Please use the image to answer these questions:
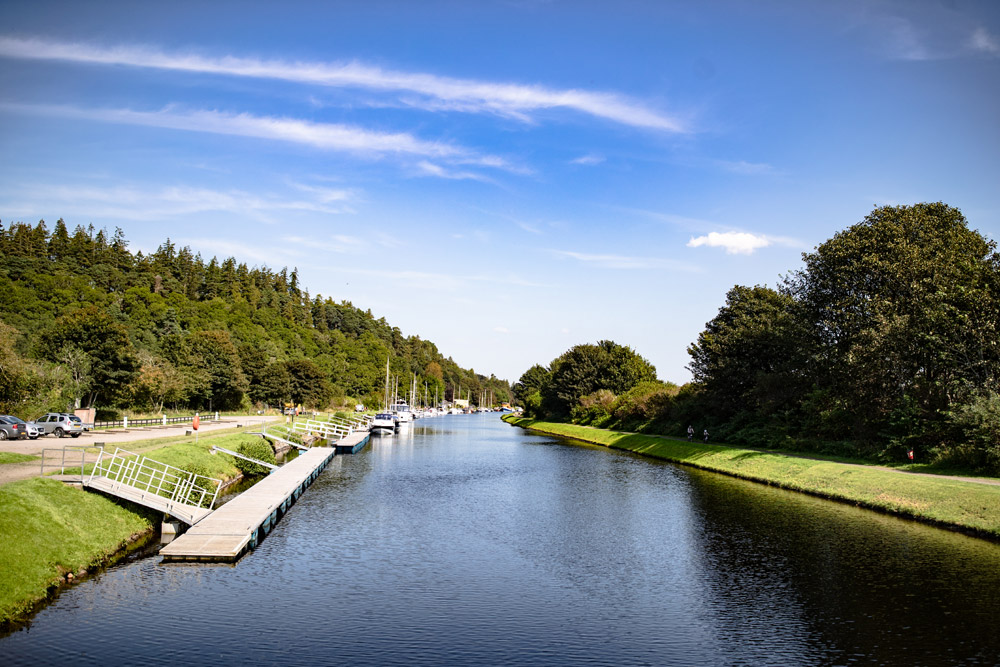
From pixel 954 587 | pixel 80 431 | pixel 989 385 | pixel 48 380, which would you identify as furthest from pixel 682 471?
pixel 48 380

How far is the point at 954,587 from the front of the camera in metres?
20.1

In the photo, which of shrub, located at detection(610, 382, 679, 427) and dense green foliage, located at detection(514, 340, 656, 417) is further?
dense green foliage, located at detection(514, 340, 656, 417)

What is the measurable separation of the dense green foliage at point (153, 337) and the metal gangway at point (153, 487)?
30.9 metres

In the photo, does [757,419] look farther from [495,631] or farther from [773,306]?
[495,631]

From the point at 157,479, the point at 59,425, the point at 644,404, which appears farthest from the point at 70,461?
the point at 644,404

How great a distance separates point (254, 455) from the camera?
4309cm

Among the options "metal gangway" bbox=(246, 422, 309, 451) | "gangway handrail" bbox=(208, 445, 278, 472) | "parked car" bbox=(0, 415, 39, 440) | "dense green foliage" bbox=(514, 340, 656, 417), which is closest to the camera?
"gangway handrail" bbox=(208, 445, 278, 472)

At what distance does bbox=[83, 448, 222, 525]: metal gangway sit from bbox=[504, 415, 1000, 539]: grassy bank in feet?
101

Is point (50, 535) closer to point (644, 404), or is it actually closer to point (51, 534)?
point (51, 534)

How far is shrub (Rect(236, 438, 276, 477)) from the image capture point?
136 feet

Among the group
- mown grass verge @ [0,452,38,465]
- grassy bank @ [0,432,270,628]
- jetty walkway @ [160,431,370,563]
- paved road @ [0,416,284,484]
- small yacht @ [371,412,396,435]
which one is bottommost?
small yacht @ [371,412,396,435]

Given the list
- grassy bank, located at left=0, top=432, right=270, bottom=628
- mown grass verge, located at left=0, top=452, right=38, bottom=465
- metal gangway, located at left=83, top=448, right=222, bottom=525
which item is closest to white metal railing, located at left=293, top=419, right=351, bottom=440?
mown grass verge, located at left=0, top=452, right=38, bottom=465

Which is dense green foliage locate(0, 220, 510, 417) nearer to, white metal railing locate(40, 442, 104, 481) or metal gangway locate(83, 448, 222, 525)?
white metal railing locate(40, 442, 104, 481)

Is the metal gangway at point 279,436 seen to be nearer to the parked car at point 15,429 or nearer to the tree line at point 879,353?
the parked car at point 15,429
